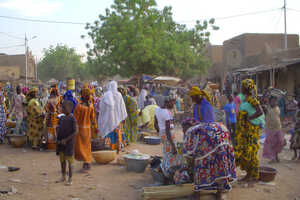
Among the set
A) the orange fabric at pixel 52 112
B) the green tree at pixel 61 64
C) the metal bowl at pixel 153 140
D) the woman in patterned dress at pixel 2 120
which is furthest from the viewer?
the green tree at pixel 61 64

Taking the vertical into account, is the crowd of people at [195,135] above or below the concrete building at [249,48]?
below

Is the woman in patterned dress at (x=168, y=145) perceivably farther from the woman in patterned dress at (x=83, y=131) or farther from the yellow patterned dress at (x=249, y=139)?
the woman in patterned dress at (x=83, y=131)

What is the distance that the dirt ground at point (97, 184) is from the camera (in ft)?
14.9

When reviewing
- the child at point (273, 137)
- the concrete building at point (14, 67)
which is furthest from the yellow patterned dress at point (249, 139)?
the concrete building at point (14, 67)

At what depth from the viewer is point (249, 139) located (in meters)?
4.83

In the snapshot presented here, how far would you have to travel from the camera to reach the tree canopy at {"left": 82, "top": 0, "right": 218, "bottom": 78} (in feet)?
71.8

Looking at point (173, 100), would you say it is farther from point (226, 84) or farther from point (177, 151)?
point (226, 84)

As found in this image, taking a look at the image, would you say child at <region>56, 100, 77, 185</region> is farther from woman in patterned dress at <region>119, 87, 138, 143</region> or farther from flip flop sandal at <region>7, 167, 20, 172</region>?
woman in patterned dress at <region>119, 87, 138, 143</region>

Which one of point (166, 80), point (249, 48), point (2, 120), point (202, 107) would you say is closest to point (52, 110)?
point (2, 120)

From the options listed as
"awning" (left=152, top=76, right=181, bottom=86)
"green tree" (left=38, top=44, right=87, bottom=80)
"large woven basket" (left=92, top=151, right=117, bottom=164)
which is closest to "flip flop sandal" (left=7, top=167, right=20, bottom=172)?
"large woven basket" (left=92, top=151, right=117, bottom=164)

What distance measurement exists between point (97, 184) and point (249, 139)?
2725 mm

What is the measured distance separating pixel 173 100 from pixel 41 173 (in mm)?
3028

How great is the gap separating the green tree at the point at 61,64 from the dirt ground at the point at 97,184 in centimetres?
5171

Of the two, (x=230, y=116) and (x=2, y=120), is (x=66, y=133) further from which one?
(x=2, y=120)
